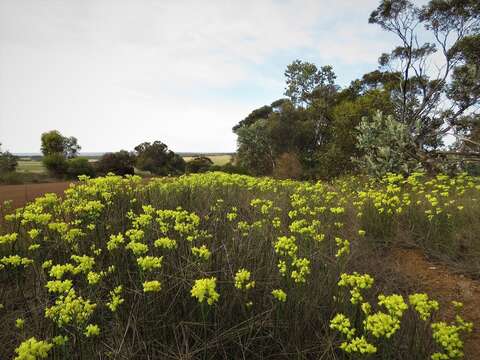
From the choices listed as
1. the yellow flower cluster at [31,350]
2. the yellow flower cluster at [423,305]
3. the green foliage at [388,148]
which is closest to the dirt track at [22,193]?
the yellow flower cluster at [31,350]

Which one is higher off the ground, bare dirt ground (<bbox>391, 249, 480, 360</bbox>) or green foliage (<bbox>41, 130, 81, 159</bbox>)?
green foliage (<bbox>41, 130, 81, 159</bbox>)

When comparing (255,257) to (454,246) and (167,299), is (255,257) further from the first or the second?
(454,246)

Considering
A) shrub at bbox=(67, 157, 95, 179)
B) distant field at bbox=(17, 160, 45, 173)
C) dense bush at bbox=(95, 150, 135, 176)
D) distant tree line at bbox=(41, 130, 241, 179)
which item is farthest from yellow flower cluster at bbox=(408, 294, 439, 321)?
distant field at bbox=(17, 160, 45, 173)

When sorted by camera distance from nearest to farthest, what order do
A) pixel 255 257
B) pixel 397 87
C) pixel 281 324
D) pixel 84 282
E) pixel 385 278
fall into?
pixel 281 324, pixel 84 282, pixel 255 257, pixel 385 278, pixel 397 87

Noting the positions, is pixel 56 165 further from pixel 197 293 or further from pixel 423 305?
pixel 423 305

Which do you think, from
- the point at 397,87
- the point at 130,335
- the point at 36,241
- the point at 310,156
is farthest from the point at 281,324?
the point at 397,87

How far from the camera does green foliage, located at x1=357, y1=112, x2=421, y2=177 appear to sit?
30.4ft

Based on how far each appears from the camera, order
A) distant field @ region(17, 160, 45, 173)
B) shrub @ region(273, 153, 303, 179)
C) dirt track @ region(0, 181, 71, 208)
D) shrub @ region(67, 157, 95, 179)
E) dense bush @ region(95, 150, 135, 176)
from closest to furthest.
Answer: dirt track @ region(0, 181, 71, 208)
shrub @ region(273, 153, 303, 179)
shrub @ region(67, 157, 95, 179)
distant field @ region(17, 160, 45, 173)
dense bush @ region(95, 150, 135, 176)

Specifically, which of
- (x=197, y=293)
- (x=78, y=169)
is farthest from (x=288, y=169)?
(x=197, y=293)

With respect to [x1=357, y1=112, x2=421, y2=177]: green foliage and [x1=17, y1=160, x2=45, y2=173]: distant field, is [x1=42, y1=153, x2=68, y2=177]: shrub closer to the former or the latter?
[x1=17, y1=160, x2=45, y2=173]: distant field

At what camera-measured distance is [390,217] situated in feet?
15.8

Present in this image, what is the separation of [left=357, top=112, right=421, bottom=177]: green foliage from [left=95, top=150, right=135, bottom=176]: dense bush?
44.4 ft

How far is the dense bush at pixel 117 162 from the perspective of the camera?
1861 cm

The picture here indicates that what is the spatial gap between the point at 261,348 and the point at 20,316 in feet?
6.07
